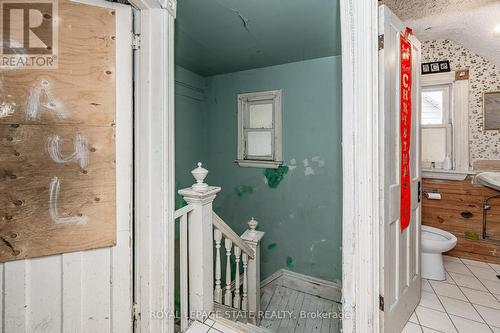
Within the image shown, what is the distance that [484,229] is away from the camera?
8.52 ft

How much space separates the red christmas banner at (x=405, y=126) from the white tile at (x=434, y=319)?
670 mm

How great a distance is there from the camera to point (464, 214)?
106 inches

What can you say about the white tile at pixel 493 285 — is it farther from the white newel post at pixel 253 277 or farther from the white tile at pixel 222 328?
the white tile at pixel 222 328

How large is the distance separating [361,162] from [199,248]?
1142 mm

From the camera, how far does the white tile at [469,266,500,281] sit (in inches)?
91.6

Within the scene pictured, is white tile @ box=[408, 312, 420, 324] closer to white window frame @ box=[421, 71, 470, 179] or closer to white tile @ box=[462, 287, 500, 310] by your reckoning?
white tile @ box=[462, 287, 500, 310]

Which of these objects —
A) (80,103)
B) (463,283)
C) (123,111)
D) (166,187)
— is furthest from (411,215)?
(80,103)

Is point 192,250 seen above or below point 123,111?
below

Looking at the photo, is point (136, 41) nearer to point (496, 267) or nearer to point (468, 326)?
point (468, 326)

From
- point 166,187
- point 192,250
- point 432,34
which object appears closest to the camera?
point 166,187

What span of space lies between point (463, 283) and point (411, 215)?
1.12 m

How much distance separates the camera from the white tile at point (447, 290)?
203 cm

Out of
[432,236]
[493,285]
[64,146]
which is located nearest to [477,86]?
[432,236]

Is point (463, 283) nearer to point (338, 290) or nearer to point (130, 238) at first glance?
point (338, 290)
